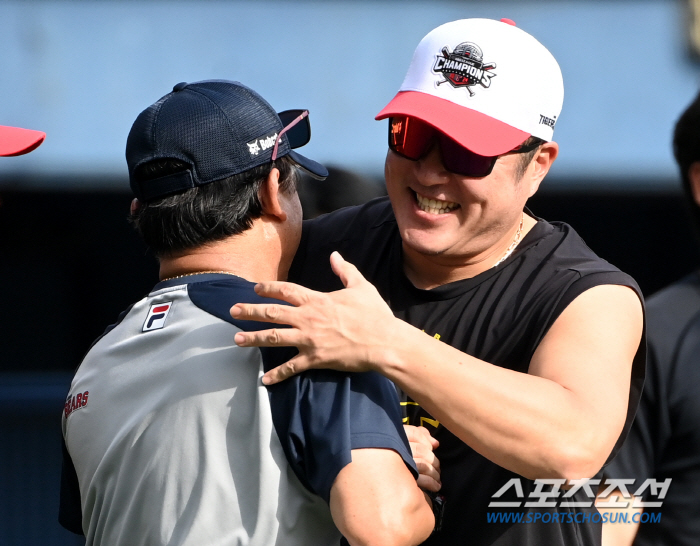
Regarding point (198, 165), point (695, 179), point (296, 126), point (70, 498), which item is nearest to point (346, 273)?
point (198, 165)

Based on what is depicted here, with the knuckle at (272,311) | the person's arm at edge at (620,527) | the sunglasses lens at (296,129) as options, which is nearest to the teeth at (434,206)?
the sunglasses lens at (296,129)

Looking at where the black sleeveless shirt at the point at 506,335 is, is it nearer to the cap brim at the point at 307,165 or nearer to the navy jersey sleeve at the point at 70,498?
the cap brim at the point at 307,165

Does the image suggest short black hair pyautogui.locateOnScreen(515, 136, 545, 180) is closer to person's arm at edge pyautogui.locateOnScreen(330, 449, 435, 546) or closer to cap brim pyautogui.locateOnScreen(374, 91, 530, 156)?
cap brim pyautogui.locateOnScreen(374, 91, 530, 156)

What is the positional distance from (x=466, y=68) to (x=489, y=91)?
8 cm

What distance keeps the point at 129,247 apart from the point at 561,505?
4.10 meters

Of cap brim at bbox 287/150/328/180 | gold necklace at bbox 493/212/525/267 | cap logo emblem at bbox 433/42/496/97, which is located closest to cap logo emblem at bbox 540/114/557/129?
cap logo emblem at bbox 433/42/496/97

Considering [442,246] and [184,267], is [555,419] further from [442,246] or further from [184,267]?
[184,267]

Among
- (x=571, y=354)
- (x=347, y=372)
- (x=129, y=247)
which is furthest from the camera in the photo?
(x=129, y=247)

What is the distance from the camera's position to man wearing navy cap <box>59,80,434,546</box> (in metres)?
1.58

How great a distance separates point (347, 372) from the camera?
164cm

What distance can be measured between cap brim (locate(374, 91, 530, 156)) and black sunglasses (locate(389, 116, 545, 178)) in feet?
0.08

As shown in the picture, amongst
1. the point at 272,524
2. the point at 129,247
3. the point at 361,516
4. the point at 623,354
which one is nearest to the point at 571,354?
the point at 623,354

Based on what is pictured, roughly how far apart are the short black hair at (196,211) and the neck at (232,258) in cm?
1

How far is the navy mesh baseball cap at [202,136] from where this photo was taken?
1.79m
